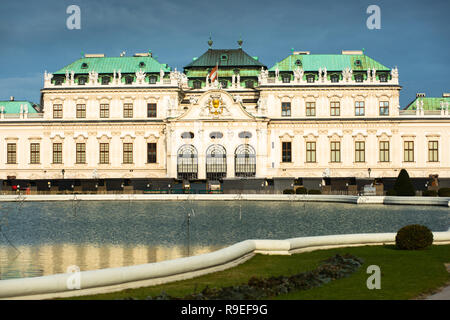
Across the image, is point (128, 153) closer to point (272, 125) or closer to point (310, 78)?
point (272, 125)

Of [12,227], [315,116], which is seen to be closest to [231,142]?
[315,116]

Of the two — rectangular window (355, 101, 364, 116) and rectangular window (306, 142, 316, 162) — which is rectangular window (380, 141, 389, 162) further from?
rectangular window (306, 142, 316, 162)

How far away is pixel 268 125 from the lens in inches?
3371

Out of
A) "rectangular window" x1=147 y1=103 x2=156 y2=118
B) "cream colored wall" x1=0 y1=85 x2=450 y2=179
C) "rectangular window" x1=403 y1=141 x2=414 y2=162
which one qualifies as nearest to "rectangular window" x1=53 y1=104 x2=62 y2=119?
"cream colored wall" x1=0 y1=85 x2=450 y2=179

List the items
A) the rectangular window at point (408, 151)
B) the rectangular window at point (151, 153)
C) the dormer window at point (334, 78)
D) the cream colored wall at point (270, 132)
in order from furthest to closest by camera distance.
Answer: the dormer window at point (334, 78) < the rectangular window at point (151, 153) < the rectangular window at point (408, 151) < the cream colored wall at point (270, 132)

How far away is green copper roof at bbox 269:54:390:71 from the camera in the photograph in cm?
8788

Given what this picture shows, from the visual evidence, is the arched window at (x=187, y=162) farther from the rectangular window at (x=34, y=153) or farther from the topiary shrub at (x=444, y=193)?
the topiary shrub at (x=444, y=193)

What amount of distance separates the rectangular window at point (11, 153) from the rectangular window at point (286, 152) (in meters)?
39.3

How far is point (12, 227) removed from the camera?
36000 millimetres

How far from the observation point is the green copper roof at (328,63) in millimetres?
87875

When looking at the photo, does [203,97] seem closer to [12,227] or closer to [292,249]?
[12,227]

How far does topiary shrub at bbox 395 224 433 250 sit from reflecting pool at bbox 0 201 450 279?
309 inches

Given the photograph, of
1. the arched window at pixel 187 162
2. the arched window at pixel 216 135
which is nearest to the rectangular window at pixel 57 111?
the arched window at pixel 187 162
